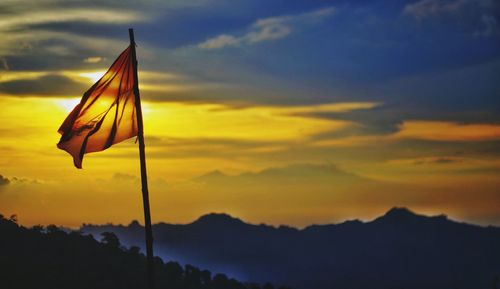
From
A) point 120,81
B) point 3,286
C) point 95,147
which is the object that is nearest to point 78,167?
point 95,147

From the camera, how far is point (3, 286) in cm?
18938

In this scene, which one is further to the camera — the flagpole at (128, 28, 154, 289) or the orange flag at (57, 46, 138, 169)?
the orange flag at (57, 46, 138, 169)

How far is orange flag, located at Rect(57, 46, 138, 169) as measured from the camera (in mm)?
43688

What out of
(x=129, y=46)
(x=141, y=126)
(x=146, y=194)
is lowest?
(x=146, y=194)

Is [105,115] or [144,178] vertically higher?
[105,115]

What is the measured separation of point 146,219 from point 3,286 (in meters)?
154

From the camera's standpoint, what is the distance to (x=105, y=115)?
43.9 m

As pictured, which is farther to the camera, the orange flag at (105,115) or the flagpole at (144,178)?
the orange flag at (105,115)

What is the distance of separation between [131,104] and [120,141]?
1740mm

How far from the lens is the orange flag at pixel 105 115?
43.7 meters

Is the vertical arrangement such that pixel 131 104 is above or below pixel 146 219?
above

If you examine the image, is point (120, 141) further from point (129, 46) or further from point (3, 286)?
point (3, 286)

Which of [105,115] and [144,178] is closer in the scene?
[144,178]

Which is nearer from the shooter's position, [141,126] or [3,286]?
[141,126]
